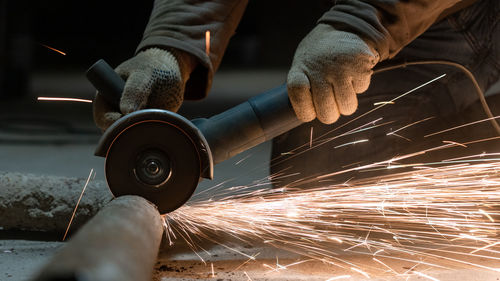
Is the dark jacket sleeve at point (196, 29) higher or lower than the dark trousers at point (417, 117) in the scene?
higher

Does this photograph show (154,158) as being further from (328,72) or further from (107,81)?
(328,72)

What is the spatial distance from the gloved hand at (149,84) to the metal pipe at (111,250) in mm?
566

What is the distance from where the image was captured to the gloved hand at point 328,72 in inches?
79.9

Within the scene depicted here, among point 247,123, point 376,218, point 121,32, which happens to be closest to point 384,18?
point 247,123

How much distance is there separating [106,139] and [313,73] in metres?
0.73

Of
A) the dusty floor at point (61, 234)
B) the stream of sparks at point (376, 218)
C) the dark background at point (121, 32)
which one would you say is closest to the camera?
the dusty floor at point (61, 234)

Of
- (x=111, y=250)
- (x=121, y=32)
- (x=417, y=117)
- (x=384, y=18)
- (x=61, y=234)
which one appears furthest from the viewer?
(x=121, y=32)

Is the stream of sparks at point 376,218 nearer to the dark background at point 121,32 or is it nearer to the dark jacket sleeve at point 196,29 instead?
the dark jacket sleeve at point 196,29

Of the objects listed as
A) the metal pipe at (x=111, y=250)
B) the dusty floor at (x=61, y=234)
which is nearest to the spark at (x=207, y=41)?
the dusty floor at (x=61, y=234)

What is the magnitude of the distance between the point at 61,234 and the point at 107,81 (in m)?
0.75

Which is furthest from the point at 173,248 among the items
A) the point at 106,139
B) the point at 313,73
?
the point at 313,73

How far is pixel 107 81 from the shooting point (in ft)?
6.64

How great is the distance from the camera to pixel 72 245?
108 cm

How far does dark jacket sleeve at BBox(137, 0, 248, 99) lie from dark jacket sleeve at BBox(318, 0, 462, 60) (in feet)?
1.68
